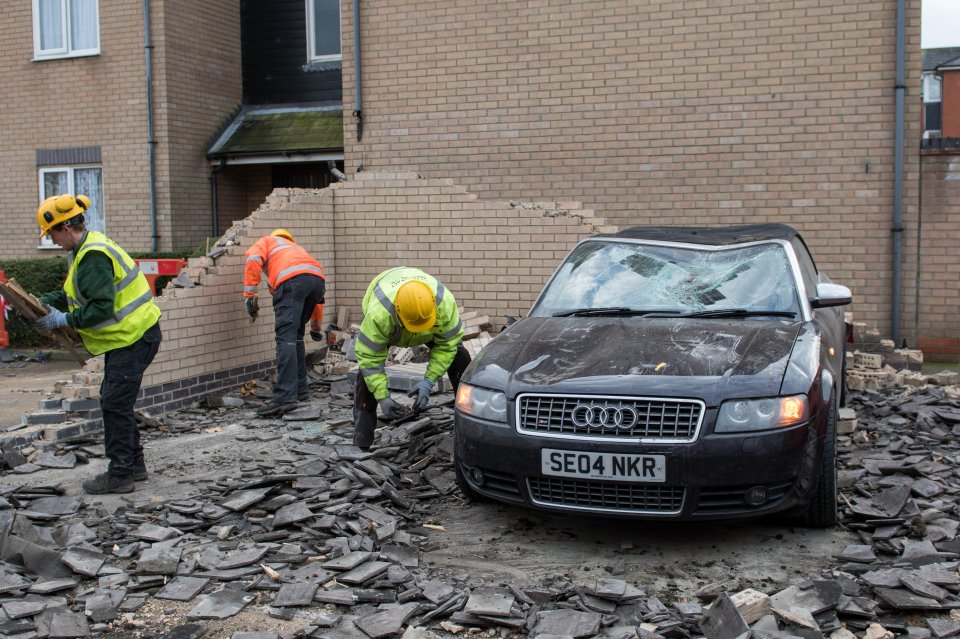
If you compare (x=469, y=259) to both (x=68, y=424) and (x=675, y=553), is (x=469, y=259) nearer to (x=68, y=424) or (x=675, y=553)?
(x=68, y=424)

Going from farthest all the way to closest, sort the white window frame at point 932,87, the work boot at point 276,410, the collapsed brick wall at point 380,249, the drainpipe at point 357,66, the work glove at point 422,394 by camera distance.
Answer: the white window frame at point 932,87 < the drainpipe at point 357,66 < the collapsed brick wall at point 380,249 < the work boot at point 276,410 < the work glove at point 422,394

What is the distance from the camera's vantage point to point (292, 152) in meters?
15.2

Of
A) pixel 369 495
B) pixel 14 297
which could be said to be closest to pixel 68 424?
pixel 14 297

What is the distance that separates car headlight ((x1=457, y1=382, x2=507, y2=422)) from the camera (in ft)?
15.5

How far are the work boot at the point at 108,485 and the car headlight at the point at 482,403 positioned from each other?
2.41 meters

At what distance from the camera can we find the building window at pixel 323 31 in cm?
1622

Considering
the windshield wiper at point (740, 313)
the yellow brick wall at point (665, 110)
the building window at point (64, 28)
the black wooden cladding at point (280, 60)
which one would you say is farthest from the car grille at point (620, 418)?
the building window at point (64, 28)

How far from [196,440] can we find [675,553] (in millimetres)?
4185

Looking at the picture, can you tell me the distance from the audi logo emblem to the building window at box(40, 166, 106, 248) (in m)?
13.4

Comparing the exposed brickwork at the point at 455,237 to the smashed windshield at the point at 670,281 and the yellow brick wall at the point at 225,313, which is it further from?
the smashed windshield at the point at 670,281

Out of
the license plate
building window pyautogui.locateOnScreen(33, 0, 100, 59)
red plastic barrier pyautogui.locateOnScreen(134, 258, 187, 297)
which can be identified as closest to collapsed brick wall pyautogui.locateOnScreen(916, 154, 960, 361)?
the license plate

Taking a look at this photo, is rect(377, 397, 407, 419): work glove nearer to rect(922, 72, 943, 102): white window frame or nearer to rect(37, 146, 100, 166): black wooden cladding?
rect(37, 146, 100, 166): black wooden cladding

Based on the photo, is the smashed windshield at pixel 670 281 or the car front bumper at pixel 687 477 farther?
the smashed windshield at pixel 670 281

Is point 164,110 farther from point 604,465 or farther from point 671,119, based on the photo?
point 604,465
